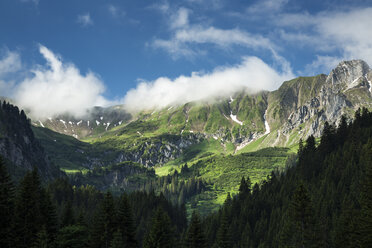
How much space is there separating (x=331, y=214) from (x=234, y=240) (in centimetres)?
3901

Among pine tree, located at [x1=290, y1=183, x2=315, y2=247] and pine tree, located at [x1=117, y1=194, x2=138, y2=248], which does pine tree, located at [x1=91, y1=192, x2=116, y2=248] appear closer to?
pine tree, located at [x1=117, y1=194, x2=138, y2=248]

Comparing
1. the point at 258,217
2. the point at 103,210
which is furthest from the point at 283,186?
the point at 103,210

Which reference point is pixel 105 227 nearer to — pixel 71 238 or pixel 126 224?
pixel 126 224

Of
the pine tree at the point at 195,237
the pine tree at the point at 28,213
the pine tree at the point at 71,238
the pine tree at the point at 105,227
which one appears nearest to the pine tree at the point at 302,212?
the pine tree at the point at 195,237

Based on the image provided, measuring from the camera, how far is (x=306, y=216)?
47781 millimetres

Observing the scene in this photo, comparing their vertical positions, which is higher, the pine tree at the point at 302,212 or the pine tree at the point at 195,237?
the pine tree at the point at 302,212

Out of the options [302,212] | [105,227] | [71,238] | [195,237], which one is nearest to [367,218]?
[302,212]

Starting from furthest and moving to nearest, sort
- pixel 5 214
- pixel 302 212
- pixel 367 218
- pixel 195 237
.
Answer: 1. pixel 195 237
2. pixel 367 218
3. pixel 5 214
4. pixel 302 212

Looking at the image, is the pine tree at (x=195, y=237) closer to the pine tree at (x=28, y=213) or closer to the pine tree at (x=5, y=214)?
the pine tree at (x=28, y=213)

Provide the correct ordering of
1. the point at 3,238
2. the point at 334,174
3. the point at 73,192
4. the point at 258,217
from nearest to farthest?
1. the point at 3,238
2. the point at 334,174
3. the point at 258,217
4. the point at 73,192

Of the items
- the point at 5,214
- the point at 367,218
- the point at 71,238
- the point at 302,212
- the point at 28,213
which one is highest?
the point at 5,214

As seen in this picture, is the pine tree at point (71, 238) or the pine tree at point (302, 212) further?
the pine tree at point (71, 238)

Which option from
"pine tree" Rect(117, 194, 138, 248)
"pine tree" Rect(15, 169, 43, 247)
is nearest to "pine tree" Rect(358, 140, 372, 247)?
"pine tree" Rect(117, 194, 138, 248)

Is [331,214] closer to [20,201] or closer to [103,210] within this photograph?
[103,210]
